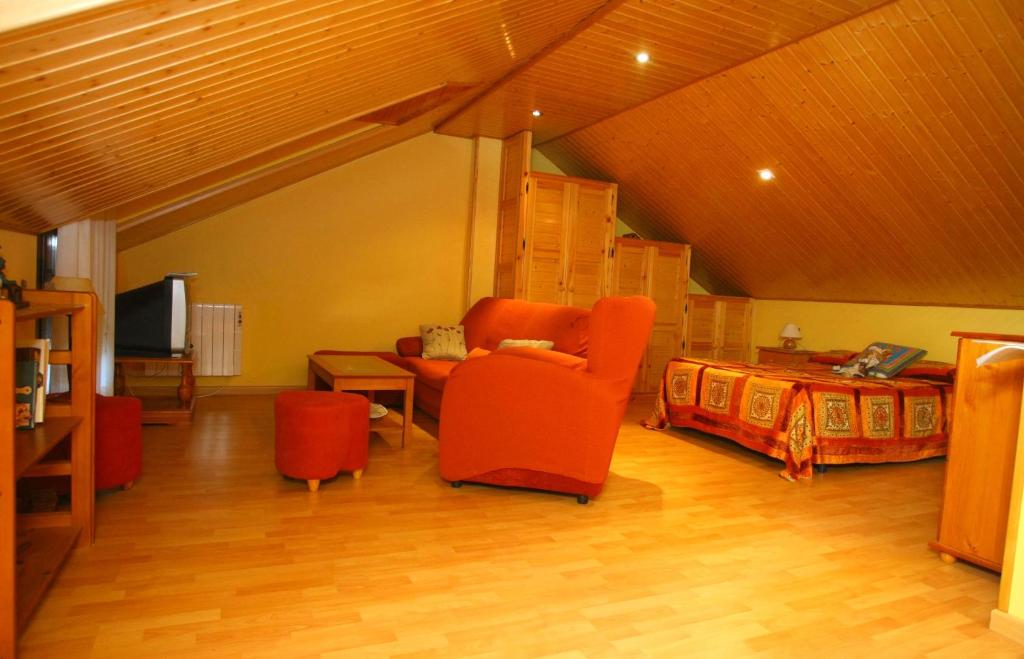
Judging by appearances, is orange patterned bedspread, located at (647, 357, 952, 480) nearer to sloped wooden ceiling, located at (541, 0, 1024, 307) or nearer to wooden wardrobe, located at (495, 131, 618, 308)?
sloped wooden ceiling, located at (541, 0, 1024, 307)

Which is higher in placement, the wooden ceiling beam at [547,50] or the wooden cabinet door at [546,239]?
the wooden ceiling beam at [547,50]

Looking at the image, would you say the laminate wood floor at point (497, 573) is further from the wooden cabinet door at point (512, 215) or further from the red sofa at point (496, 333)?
the wooden cabinet door at point (512, 215)

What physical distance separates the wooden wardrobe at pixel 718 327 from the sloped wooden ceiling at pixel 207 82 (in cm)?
360

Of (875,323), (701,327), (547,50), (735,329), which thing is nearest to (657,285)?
(701,327)

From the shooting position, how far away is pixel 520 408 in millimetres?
3139

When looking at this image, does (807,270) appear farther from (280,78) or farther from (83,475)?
(83,475)

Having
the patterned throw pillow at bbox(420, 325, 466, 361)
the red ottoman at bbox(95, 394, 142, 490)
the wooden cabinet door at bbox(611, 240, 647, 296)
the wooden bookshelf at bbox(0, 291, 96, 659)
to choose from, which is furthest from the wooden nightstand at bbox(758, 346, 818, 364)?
the wooden bookshelf at bbox(0, 291, 96, 659)

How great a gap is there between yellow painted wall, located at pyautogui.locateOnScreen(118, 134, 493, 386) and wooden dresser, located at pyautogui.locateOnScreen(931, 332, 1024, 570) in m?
4.67

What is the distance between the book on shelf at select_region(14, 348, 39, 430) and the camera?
6.88 feet

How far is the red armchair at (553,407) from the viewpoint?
308cm

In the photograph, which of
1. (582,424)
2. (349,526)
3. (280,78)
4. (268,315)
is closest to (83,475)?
(349,526)

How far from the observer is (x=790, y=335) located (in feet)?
21.2

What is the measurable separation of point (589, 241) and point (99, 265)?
4.16m

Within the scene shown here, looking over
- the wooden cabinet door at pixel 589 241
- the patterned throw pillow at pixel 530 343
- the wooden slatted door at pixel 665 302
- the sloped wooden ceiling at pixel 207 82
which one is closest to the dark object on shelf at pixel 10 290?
the sloped wooden ceiling at pixel 207 82
